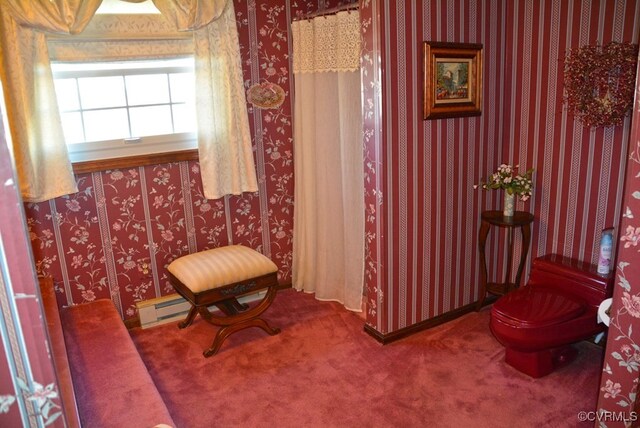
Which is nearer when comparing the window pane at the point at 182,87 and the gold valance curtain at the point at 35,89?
the gold valance curtain at the point at 35,89

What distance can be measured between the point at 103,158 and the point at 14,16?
873mm

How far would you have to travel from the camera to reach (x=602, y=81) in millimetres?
2670

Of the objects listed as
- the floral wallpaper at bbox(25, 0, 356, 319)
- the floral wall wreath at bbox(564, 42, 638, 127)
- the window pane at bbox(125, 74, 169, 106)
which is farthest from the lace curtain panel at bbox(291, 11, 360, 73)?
the floral wall wreath at bbox(564, 42, 638, 127)

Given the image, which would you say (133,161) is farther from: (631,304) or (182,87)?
(631,304)

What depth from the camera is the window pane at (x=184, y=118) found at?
3346 mm

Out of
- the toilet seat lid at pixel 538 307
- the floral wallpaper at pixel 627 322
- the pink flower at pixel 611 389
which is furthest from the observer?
the toilet seat lid at pixel 538 307

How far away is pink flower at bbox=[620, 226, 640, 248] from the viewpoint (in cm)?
155

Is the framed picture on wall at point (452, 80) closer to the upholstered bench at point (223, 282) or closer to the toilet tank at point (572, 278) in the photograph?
the toilet tank at point (572, 278)

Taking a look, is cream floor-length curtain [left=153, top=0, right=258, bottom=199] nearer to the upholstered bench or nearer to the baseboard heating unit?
the upholstered bench

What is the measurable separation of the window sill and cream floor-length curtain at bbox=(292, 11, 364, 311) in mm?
799

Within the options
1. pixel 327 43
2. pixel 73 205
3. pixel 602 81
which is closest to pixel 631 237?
pixel 602 81

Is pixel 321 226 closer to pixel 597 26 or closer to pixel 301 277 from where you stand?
pixel 301 277

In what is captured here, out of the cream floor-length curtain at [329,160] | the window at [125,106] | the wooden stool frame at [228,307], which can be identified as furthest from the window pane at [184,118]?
the wooden stool frame at [228,307]

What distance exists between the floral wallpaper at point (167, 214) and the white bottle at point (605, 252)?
6.85ft
